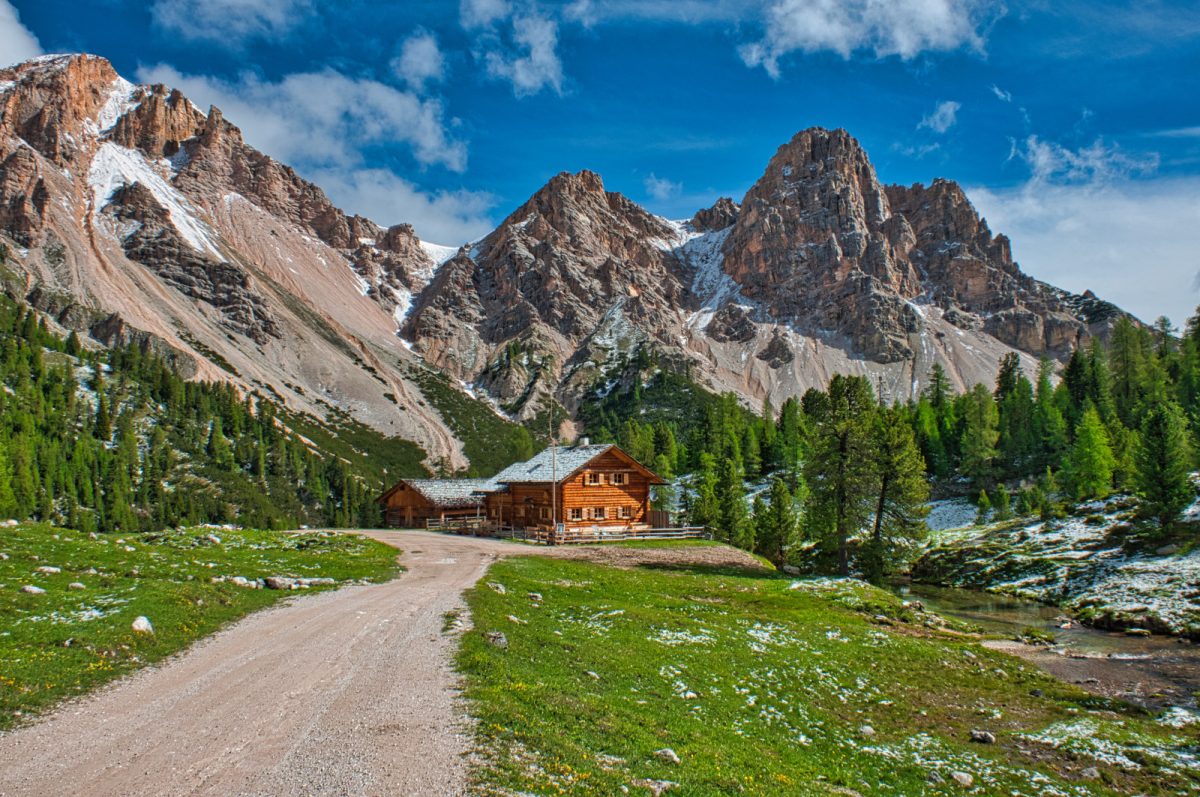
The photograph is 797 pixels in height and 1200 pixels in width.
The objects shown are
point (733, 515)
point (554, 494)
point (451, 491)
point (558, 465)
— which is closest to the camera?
point (554, 494)

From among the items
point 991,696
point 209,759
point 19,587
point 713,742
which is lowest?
point 991,696

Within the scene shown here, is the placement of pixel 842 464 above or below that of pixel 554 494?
above

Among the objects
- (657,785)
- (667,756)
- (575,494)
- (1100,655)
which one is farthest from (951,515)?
(657,785)

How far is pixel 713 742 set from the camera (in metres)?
12.6

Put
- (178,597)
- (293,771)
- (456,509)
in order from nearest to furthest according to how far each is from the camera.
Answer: (293,771) → (178,597) → (456,509)

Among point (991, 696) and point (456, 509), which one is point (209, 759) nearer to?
point (991, 696)

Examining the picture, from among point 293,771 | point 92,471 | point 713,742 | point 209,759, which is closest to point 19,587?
point 209,759

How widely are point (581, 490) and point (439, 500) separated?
23821mm

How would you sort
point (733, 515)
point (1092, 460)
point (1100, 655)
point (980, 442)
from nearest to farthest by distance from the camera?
point (1100, 655) < point (733, 515) < point (1092, 460) < point (980, 442)

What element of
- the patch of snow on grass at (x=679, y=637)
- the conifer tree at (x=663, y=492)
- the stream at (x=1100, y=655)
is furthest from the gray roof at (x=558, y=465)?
the patch of snow on grass at (x=679, y=637)

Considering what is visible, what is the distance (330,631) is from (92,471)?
14364cm

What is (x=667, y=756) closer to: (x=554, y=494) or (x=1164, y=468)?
(x=554, y=494)

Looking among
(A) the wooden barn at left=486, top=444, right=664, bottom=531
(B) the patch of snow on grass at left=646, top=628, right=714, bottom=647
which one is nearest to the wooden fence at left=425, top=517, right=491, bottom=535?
(A) the wooden barn at left=486, top=444, right=664, bottom=531

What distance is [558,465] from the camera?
64688 millimetres
